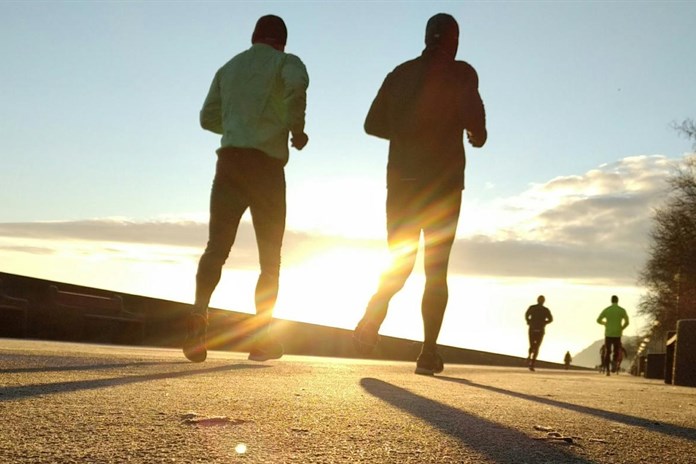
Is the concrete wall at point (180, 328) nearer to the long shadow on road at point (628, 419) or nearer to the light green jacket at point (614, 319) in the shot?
the light green jacket at point (614, 319)

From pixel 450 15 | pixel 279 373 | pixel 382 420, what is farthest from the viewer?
pixel 450 15

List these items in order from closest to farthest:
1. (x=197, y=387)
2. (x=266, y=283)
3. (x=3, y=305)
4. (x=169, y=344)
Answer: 1. (x=197, y=387)
2. (x=266, y=283)
3. (x=3, y=305)
4. (x=169, y=344)

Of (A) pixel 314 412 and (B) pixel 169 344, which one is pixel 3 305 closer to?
(B) pixel 169 344

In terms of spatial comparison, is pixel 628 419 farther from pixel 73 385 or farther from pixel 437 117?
pixel 437 117

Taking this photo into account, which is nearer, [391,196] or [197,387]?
[197,387]

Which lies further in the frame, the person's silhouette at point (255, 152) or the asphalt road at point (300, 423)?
the person's silhouette at point (255, 152)

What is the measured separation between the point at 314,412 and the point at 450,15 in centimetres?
408

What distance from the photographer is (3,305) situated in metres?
15.7

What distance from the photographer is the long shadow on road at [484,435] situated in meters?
2.94

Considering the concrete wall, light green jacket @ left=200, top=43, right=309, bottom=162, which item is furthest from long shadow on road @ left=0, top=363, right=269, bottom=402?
the concrete wall

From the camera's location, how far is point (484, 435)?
3.38m

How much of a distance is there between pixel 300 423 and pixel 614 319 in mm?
21182

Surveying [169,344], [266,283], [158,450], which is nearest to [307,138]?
[266,283]

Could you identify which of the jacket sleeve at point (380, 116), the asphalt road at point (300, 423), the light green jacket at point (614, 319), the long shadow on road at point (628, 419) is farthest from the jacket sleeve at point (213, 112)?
the light green jacket at point (614, 319)
